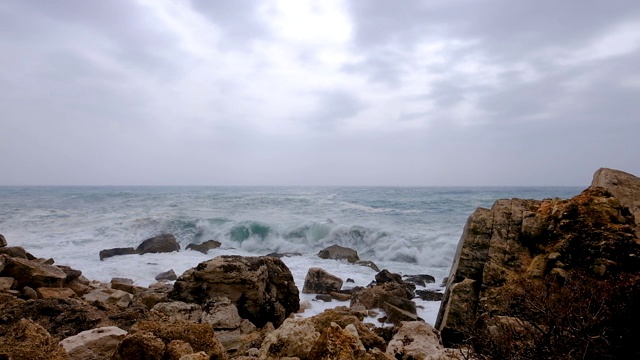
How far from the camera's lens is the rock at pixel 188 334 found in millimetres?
3652

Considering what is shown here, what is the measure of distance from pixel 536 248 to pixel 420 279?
8.29 m

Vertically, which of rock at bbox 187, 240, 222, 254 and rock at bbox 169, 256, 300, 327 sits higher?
rock at bbox 169, 256, 300, 327

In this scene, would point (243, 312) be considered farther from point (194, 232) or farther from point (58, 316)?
point (194, 232)

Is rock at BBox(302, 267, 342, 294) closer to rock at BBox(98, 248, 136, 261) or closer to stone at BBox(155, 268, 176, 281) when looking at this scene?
stone at BBox(155, 268, 176, 281)

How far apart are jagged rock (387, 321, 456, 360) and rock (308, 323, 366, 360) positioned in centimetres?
130

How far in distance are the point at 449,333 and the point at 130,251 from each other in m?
16.0

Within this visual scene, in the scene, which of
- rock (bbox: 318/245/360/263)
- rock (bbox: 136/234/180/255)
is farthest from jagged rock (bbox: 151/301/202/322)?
rock (bbox: 136/234/180/255)

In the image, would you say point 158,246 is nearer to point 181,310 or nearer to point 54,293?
point 54,293

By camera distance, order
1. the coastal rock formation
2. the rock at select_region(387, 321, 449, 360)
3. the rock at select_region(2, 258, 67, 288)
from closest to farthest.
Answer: the rock at select_region(387, 321, 449, 360)
the coastal rock formation
the rock at select_region(2, 258, 67, 288)

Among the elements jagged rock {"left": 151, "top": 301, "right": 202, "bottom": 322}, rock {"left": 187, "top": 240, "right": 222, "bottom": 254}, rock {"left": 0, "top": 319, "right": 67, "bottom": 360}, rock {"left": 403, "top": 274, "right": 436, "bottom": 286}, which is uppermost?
rock {"left": 0, "top": 319, "right": 67, "bottom": 360}

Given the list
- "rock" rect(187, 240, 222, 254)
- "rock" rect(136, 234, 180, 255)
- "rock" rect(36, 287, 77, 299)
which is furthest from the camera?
"rock" rect(187, 240, 222, 254)

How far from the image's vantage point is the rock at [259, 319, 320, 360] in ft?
10.2

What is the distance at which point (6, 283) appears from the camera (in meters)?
7.50

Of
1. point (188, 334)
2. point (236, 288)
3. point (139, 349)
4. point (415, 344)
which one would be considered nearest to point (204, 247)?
point (236, 288)
